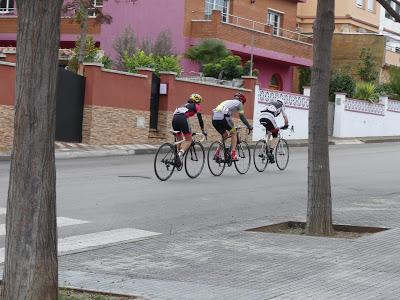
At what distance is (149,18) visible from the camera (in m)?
34.5

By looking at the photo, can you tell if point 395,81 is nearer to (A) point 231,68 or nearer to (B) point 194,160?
(A) point 231,68

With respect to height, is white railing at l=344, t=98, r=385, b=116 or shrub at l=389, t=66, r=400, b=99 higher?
shrub at l=389, t=66, r=400, b=99

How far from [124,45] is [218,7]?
→ 6.13 meters

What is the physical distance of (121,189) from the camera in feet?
47.5

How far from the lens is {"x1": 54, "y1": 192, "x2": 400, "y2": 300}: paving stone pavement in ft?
21.8

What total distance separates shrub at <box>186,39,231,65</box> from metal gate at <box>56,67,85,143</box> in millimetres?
9289

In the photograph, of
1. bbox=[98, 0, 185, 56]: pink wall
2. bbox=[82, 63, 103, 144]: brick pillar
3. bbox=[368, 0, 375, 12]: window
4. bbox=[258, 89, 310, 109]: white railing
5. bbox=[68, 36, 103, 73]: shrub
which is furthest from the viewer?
bbox=[368, 0, 375, 12]: window

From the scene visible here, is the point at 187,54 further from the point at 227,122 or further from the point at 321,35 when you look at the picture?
the point at 321,35

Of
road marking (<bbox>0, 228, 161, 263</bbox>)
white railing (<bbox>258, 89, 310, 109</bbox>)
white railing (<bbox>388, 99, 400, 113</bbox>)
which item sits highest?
white railing (<bbox>388, 99, 400, 113</bbox>)

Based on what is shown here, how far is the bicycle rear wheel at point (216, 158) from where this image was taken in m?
17.2

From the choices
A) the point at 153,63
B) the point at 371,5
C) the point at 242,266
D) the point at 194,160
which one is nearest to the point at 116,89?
the point at 153,63

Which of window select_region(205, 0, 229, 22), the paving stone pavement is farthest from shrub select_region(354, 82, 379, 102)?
the paving stone pavement

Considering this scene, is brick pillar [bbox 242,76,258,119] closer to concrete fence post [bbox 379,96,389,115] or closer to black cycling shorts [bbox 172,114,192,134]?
concrete fence post [bbox 379,96,389,115]

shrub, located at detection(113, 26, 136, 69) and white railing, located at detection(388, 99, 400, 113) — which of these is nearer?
shrub, located at detection(113, 26, 136, 69)
